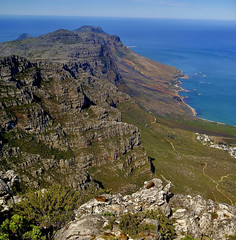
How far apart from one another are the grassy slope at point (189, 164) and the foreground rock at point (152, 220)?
154 feet

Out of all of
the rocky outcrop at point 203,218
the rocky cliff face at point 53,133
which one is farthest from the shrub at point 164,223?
the rocky cliff face at point 53,133

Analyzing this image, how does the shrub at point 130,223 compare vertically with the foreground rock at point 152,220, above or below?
above

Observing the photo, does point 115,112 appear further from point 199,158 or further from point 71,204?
point 71,204

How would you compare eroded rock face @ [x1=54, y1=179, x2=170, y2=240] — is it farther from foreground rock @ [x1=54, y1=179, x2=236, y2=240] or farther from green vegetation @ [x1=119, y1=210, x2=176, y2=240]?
green vegetation @ [x1=119, y1=210, x2=176, y2=240]

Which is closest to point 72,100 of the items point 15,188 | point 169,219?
point 15,188

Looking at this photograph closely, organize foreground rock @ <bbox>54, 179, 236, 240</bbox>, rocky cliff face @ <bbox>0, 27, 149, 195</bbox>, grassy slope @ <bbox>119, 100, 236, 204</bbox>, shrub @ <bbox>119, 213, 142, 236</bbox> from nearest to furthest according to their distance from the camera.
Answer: shrub @ <bbox>119, 213, 142, 236</bbox> → foreground rock @ <bbox>54, 179, 236, 240</bbox> → rocky cliff face @ <bbox>0, 27, 149, 195</bbox> → grassy slope @ <bbox>119, 100, 236, 204</bbox>

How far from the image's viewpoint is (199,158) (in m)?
138

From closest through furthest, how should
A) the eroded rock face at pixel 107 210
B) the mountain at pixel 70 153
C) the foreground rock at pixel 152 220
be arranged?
1. the eroded rock face at pixel 107 210
2. the foreground rock at pixel 152 220
3. the mountain at pixel 70 153

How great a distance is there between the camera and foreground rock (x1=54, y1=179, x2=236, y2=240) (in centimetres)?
3941

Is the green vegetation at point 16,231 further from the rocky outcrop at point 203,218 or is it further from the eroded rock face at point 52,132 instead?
the eroded rock face at point 52,132

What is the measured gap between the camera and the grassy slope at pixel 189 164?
104750 mm

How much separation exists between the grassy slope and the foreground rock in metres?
46.9

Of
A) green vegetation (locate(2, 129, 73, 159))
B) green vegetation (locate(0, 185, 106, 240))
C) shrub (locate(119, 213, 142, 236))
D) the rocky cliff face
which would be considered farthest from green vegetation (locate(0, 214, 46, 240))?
green vegetation (locate(2, 129, 73, 159))

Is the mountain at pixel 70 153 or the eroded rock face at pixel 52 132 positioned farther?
the eroded rock face at pixel 52 132
